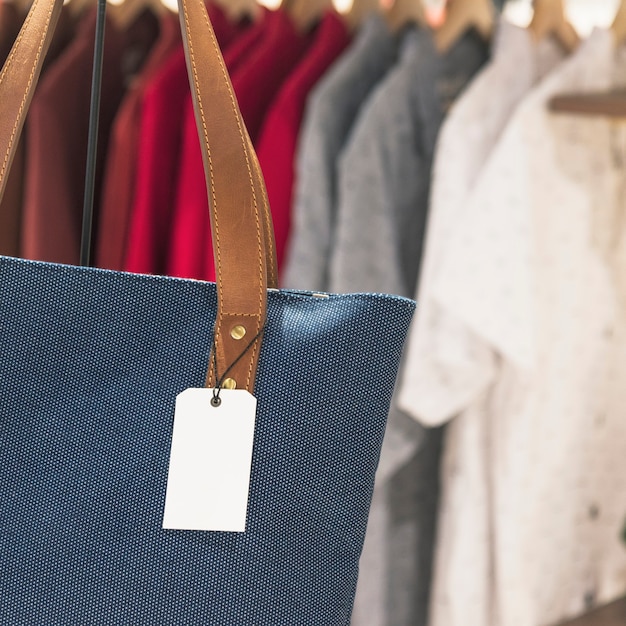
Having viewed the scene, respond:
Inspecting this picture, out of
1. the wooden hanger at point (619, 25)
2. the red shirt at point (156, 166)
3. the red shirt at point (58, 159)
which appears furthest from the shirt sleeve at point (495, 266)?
the red shirt at point (58, 159)

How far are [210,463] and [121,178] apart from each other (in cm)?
93

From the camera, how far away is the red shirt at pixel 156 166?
4.45 feet

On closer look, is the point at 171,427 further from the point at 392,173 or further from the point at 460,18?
the point at 460,18

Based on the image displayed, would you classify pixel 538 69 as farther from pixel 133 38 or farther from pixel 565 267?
pixel 133 38

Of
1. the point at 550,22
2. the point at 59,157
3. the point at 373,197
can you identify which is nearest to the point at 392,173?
the point at 373,197

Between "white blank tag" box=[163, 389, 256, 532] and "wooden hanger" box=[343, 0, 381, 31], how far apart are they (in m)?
1.09

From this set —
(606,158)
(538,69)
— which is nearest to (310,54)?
(538,69)

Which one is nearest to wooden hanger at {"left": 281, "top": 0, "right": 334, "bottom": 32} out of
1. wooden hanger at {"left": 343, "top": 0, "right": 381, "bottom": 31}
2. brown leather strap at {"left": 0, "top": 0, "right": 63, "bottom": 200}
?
wooden hanger at {"left": 343, "top": 0, "right": 381, "bottom": 31}

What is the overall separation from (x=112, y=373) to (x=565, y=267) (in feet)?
3.19

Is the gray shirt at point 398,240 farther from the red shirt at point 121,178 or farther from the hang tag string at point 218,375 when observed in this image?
the hang tag string at point 218,375

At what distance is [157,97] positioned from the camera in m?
1.35

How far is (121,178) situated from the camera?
1.39m

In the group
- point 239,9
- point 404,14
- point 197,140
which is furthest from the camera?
point 239,9

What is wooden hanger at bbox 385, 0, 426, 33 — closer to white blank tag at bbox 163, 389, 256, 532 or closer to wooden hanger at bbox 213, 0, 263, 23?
wooden hanger at bbox 213, 0, 263, 23
